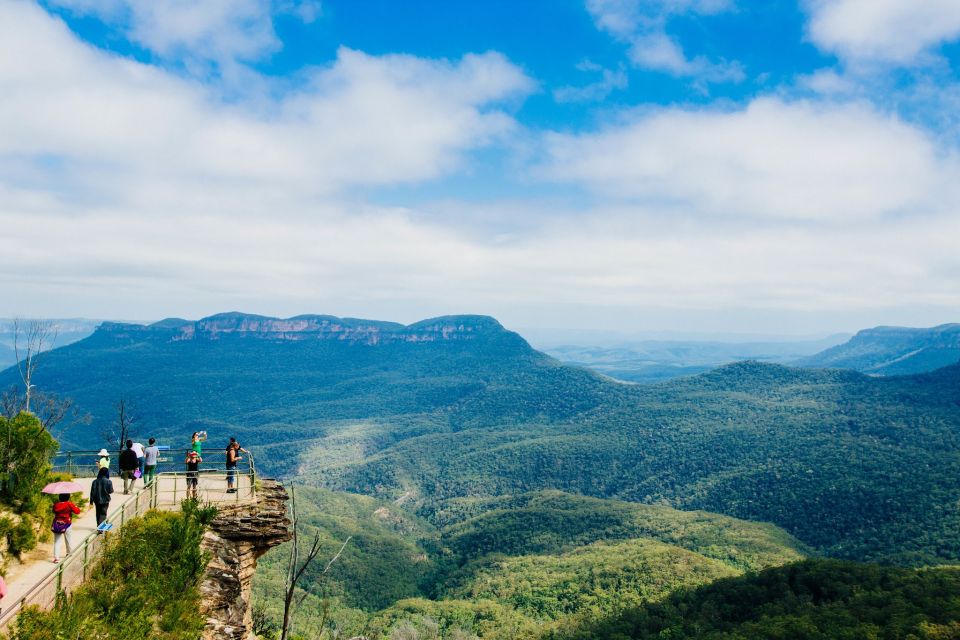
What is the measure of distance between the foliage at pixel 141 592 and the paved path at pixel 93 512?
1.05m

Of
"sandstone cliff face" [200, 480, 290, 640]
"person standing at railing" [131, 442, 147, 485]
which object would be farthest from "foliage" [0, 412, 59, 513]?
"sandstone cliff face" [200, 480, 290, 640]

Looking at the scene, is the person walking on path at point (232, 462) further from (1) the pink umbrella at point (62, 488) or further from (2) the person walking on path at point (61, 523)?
(2) the person walking on path at point (61, 523)

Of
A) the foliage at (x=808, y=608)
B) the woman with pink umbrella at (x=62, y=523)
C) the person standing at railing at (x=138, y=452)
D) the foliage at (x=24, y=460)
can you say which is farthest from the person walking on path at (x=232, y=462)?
the foliage at (x=808, y=608)

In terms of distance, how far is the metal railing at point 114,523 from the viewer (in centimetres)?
1373

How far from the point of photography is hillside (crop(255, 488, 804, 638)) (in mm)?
73500

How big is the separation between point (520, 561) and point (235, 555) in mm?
85508

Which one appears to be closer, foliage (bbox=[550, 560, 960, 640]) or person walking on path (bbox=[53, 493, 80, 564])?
person walking on path (bbox=[53, 493, 80, 564])

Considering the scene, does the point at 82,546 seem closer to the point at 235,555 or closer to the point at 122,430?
the point at 235,555

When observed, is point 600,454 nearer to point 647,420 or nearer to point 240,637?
point 647,420

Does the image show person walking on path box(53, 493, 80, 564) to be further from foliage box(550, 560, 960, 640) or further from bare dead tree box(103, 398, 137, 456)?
foliage box(550, 560, 960, 640)

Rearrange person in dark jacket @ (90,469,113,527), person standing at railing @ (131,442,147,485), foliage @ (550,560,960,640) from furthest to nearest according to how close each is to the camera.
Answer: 1. foliage @ (550,560,960,640)
2. person standing at railing @ (131,442,147,485)
3. person in dark jacket @ (90,469,113,527)

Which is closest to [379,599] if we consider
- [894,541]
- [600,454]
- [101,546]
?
[101,546]

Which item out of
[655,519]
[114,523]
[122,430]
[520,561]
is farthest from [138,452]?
[655,519]

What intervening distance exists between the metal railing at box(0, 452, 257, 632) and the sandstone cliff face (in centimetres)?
110
